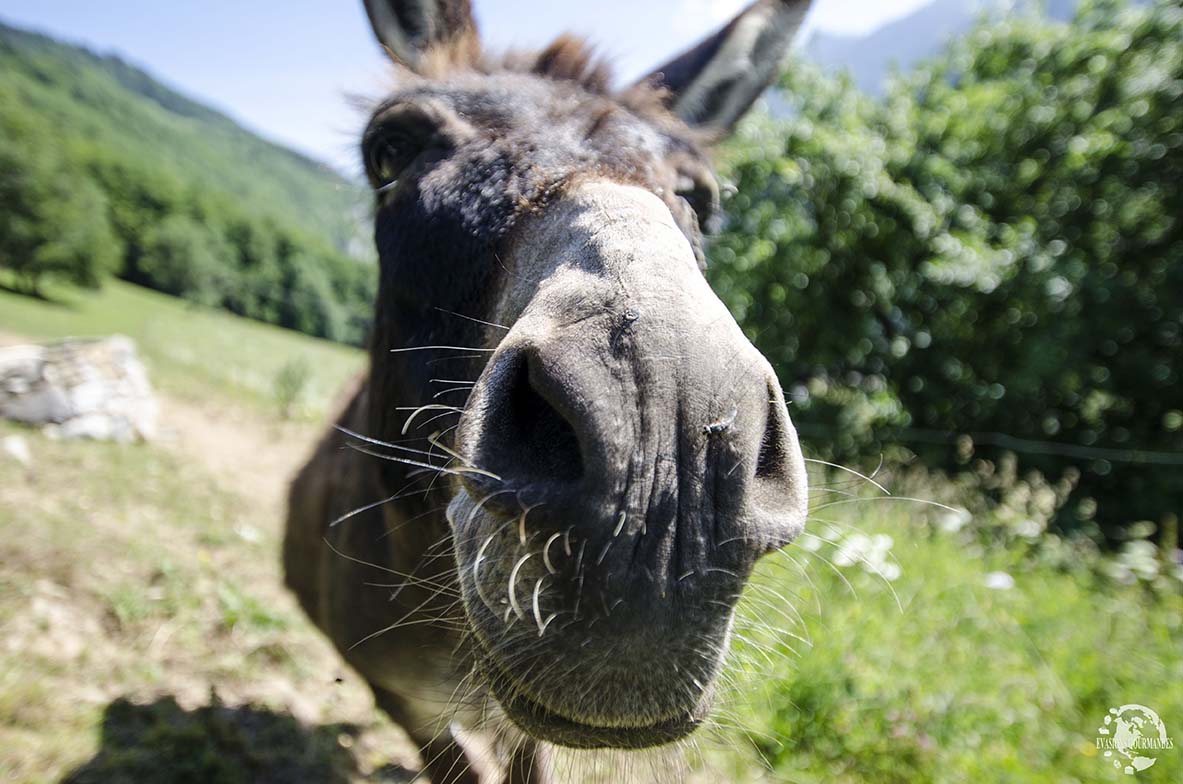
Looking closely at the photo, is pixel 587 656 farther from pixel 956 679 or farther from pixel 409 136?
pixel 956 679

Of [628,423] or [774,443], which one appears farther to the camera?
[774,443]

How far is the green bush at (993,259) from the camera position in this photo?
8.41 metres

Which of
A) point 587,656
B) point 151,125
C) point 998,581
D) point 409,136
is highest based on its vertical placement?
point 409,136

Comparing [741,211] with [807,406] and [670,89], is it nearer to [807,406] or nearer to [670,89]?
[807,406]

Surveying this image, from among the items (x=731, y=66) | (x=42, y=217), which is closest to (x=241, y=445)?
(x=731, y=66)

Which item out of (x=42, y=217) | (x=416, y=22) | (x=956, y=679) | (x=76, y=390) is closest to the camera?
(x=416, y=22)

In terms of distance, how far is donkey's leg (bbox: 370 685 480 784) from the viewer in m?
2.45

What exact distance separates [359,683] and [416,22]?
13.3 feet

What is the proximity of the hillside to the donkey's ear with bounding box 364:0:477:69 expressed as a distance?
183ft

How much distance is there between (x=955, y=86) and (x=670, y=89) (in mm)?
11698

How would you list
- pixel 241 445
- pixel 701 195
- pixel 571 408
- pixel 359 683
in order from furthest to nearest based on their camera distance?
1. pixel 241 445
2. pixel 359 683
3. pixel 701 195
4. pixel 571 408

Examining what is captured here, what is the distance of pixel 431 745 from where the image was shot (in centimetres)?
275

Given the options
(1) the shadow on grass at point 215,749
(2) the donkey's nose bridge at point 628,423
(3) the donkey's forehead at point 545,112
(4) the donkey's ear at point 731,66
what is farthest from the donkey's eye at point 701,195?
(1) the shadow on grass at point 215,749

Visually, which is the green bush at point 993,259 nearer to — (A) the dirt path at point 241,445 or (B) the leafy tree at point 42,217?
(A) the dirt path at point 241,445
